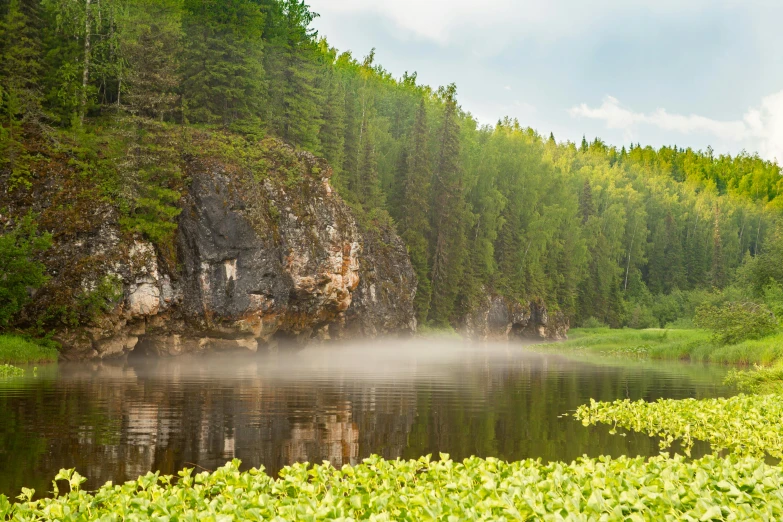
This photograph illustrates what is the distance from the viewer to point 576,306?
113 m

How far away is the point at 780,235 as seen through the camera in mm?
64438

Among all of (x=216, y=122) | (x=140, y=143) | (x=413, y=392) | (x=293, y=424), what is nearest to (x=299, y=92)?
(x=216, y=122)

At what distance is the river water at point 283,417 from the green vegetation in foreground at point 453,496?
383 centimetres

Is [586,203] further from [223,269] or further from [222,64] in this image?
[223,269]

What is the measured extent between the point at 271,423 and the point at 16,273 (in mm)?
22693

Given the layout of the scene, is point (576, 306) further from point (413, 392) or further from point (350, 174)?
point (413, 392)

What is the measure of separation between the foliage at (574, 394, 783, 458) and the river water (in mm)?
813

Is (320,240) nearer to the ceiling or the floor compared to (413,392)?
nearer to the ceiling

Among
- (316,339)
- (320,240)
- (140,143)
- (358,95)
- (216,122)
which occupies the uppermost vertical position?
(358,95)

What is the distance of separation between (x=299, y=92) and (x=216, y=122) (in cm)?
1095

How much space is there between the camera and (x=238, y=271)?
46.5 m

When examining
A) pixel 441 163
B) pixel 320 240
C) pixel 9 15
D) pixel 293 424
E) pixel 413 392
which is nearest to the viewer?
pixel 293 424

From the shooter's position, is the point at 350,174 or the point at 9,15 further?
the point at 350,174

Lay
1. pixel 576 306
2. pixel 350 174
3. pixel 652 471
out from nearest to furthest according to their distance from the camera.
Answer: pixel 652 471
pixel 350 174
pixel 576 306
